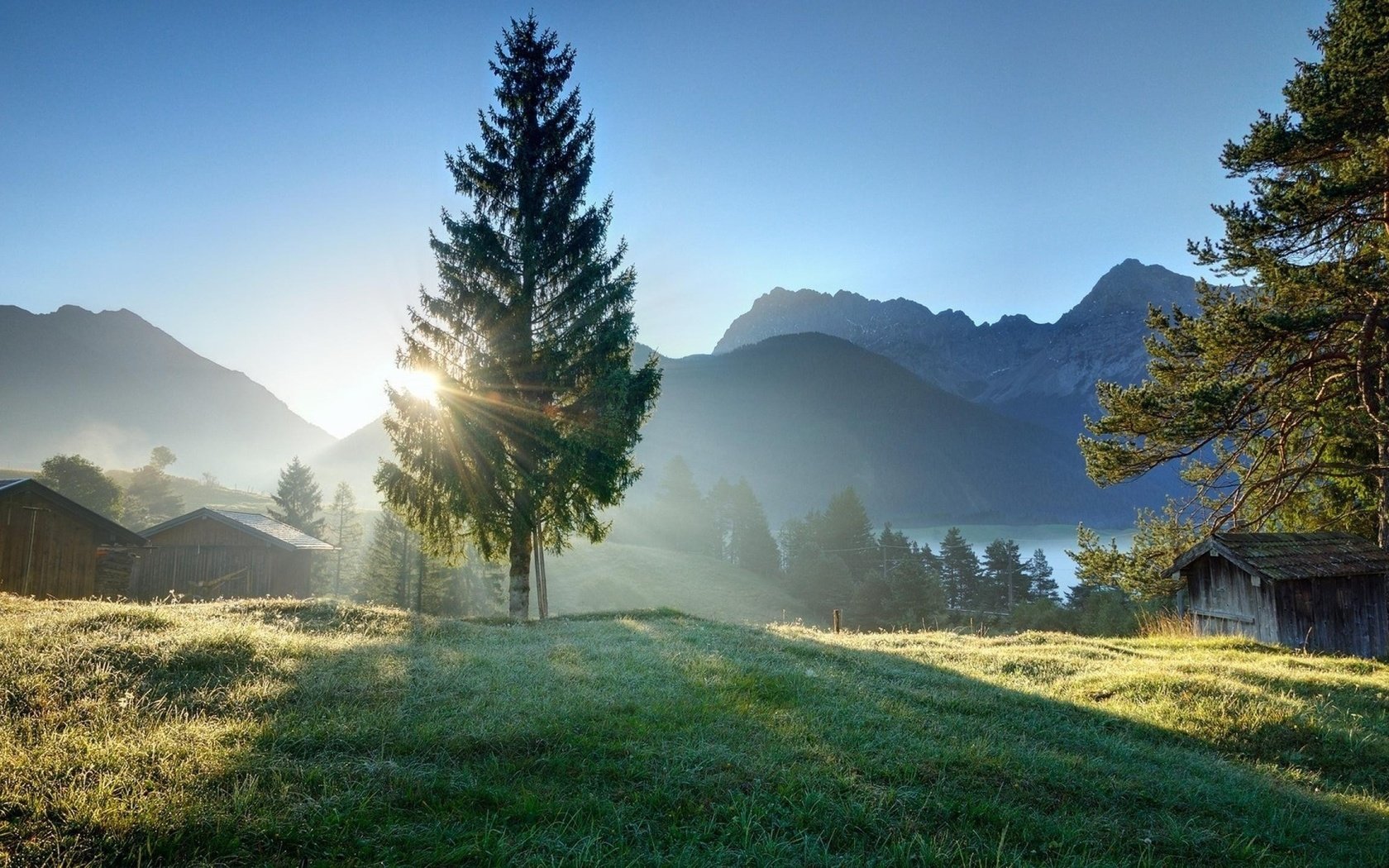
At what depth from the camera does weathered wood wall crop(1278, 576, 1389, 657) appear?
718 inches

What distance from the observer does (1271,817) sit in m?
5.56

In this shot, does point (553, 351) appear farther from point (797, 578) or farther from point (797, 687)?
point (797, 578)

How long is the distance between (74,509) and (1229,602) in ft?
147

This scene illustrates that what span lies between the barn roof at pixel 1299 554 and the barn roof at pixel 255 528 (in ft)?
134

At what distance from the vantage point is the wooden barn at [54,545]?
25.0 m

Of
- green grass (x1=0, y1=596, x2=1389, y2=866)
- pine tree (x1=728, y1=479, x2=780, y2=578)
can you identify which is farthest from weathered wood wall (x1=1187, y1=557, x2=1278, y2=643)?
pine tree (x1=728, y1=479, x2=780, y2=578)

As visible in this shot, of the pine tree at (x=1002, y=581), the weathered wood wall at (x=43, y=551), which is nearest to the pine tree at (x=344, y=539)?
the weathered wood wall at (x=43, y=551)

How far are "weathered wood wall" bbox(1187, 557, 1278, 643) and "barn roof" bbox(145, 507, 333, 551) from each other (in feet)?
136

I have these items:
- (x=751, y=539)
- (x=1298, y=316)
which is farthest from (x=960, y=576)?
(x=1298, y=316)

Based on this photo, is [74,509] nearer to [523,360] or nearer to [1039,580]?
[523,360]

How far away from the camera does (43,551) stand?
2638cm

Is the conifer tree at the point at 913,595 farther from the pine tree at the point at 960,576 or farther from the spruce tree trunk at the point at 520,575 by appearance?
the spruce tree trunk at the point at 520,575

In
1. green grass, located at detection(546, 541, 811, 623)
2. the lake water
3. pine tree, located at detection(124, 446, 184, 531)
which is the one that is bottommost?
green grass, located at detection(546, 541, 811, 623)

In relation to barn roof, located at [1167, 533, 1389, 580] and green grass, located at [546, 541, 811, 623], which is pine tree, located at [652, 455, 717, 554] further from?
barn roof, located at [1167, 533, 1389, 580]
